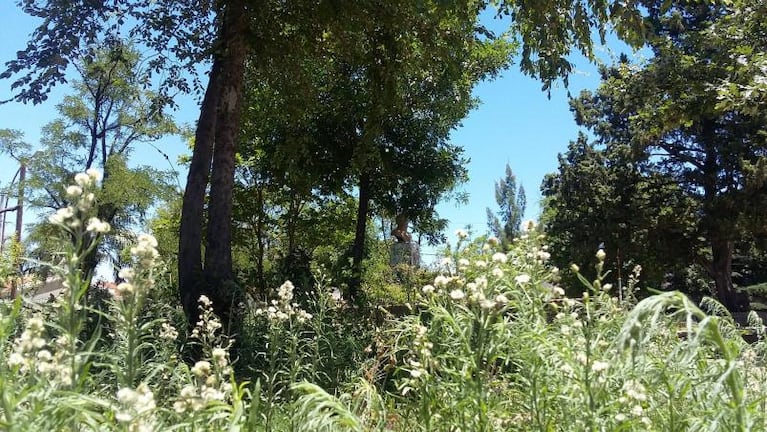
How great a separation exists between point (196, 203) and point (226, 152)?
2.18ft

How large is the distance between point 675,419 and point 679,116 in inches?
298

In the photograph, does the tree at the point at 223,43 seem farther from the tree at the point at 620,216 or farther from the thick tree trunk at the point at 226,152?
the tree at the point at 620,216

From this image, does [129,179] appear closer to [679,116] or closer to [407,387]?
[679,116]

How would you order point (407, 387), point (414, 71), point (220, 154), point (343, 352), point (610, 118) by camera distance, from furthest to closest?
point (610, 118) < point (414, 71) < point (220, 154) < point (343, 352) < point (407, 387)

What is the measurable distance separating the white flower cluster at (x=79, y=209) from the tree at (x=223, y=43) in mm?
4389

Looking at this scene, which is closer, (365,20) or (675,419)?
(675,419)

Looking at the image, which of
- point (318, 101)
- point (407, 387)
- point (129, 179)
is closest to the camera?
point (407, 387)

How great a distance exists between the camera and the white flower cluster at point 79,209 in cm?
143

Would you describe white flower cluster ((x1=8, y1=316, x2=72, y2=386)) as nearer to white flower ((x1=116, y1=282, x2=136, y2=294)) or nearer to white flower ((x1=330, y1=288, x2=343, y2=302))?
white flower ((x1=116, y1=282, x2=136, y2=294))

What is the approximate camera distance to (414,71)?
7.88 m

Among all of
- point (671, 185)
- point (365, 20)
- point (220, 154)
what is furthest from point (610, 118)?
point (220, 154)

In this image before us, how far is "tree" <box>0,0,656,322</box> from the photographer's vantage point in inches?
234

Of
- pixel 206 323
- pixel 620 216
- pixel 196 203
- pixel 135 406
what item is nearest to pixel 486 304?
pixel 135 406

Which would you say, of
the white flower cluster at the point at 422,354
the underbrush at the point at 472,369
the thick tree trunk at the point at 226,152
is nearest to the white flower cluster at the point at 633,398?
the underbrush at the point at 472,369
